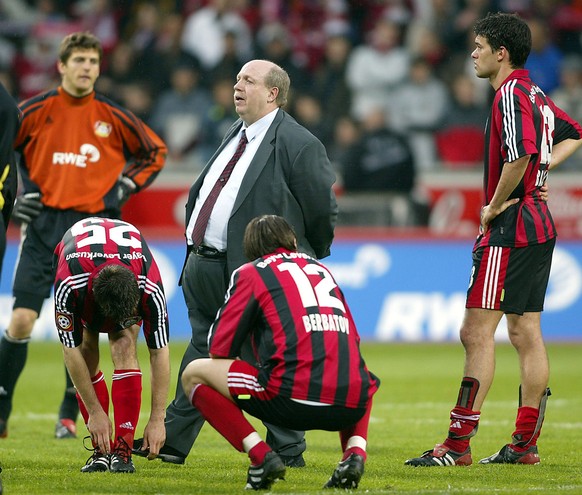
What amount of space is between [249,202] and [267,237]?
0.96 metres

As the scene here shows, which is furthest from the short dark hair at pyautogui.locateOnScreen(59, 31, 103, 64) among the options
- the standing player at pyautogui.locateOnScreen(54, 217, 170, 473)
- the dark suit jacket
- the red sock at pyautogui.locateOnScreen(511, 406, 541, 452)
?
the red sock at pyautogui.locateOnScreen(511, 406, 541, 452)

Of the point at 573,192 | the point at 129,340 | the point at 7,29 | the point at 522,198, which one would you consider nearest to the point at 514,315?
the point at 522,198

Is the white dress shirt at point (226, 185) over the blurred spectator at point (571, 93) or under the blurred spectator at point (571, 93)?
under

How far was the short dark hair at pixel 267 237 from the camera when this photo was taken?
5.57 m

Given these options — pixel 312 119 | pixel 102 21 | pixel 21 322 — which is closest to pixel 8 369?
pixel 21 322

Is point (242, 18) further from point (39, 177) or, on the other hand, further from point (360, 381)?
point (360, 381)

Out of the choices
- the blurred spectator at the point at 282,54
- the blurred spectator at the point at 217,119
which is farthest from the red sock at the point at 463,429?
the blurred spectator at the point at 282,54

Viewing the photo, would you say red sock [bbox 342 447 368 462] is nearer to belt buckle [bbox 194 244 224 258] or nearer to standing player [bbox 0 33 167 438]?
belt buckle [bbox 194 244 224 258]

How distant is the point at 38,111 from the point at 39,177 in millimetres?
486

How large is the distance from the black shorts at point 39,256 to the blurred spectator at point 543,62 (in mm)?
11001

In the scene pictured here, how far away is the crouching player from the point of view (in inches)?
210

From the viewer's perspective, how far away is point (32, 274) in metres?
8.11

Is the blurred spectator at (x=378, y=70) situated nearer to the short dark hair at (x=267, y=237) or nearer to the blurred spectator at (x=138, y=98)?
the blurred spectator at (x=138, y=98)

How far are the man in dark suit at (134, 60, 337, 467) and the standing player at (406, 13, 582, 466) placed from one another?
0.93 m
